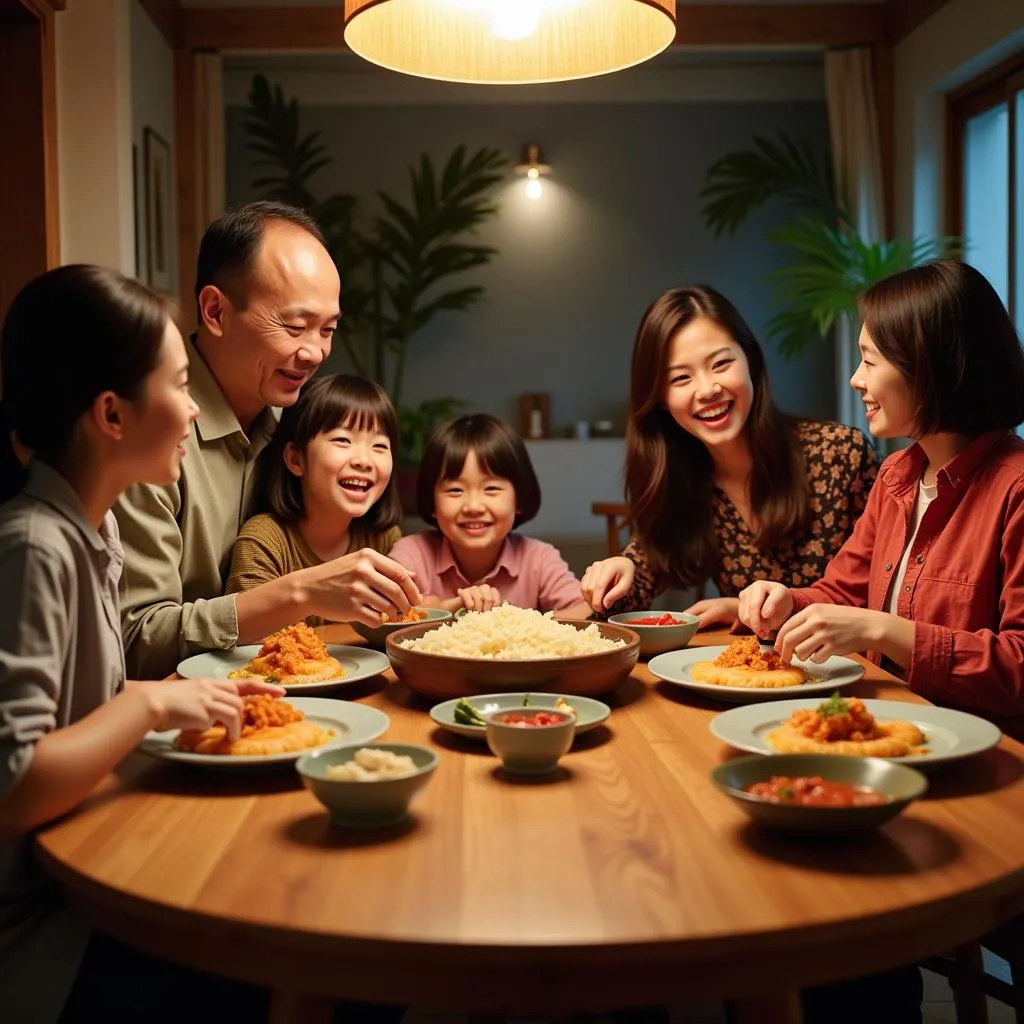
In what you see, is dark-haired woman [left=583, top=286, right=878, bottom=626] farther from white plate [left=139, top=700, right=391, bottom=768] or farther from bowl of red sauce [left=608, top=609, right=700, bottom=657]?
white plate [left=139, top=700, right=391, bottom=768]

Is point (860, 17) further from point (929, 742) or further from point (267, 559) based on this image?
point (929, 742)

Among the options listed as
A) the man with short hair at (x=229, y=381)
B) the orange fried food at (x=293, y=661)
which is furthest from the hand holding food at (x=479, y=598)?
the orange fried food at (x=293, y=661)

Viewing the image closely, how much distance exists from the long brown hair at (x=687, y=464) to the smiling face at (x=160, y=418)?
1348mm

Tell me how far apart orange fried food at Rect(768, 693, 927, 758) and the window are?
422 cm

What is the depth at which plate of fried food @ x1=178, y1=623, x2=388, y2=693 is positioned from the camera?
166 cm

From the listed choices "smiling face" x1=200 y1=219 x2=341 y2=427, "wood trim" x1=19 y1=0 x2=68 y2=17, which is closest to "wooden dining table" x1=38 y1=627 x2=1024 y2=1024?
"smiling face" x1=200 y1=219 x2=341 y2=427

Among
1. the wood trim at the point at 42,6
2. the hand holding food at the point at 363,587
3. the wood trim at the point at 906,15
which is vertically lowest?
the hand holding food at the point at 363,587

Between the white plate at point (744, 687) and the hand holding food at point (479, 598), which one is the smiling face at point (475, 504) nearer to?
the hand holding food at point (479, 598)

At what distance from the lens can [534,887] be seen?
0.98 m

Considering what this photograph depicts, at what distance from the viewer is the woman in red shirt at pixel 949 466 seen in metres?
1.80

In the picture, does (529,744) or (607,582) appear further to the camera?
(607,582)

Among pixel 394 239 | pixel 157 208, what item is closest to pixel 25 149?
pixel 157 208

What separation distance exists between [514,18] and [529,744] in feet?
3.81

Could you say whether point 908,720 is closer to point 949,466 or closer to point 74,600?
point 949,466
